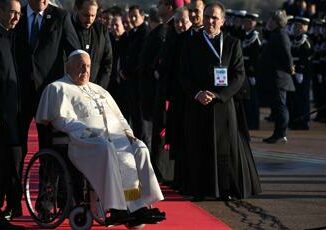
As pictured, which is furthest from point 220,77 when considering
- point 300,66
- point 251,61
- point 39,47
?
point 251,61

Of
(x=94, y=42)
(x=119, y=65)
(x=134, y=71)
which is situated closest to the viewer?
(x=94, y=42)

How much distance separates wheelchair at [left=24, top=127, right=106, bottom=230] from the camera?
889 cm

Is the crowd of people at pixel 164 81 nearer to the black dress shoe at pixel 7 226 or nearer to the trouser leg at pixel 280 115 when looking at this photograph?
the black dress shoe at pixel 7 226

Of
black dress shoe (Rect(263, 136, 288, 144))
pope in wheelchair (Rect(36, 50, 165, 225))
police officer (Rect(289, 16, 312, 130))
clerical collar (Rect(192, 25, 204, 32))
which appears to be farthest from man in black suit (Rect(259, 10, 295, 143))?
pope in wheelchair (Rect(36, 50, 165, 225))

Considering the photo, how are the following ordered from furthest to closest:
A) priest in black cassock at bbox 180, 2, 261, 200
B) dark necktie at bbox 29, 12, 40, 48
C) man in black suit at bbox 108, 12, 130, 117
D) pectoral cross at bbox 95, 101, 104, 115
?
1. man in black suit at bbox 108, 12, 130, 117
2. priest in black cassock at bbox 180, 2, 261, 200
3. dark necktie at bbox 29, 12, 40, 48
4. pectoral cross at bbox 95, 101, 104, 115

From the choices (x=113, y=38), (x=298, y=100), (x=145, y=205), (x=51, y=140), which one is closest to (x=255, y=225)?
(x=145, y=205)

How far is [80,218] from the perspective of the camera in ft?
29.2

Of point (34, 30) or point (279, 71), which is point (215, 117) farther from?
point (279, 71)

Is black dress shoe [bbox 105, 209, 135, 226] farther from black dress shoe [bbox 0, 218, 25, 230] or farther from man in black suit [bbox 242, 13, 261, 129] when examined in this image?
man in black suit [bbox 242, 13, 261, 129]

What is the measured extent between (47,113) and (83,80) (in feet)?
1.35

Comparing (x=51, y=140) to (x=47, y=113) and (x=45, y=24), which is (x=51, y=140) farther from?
(x=45, y=24)

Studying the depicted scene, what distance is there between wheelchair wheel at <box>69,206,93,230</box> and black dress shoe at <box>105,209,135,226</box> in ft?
0.57

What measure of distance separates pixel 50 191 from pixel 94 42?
220 centimetres

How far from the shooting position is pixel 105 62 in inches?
437
